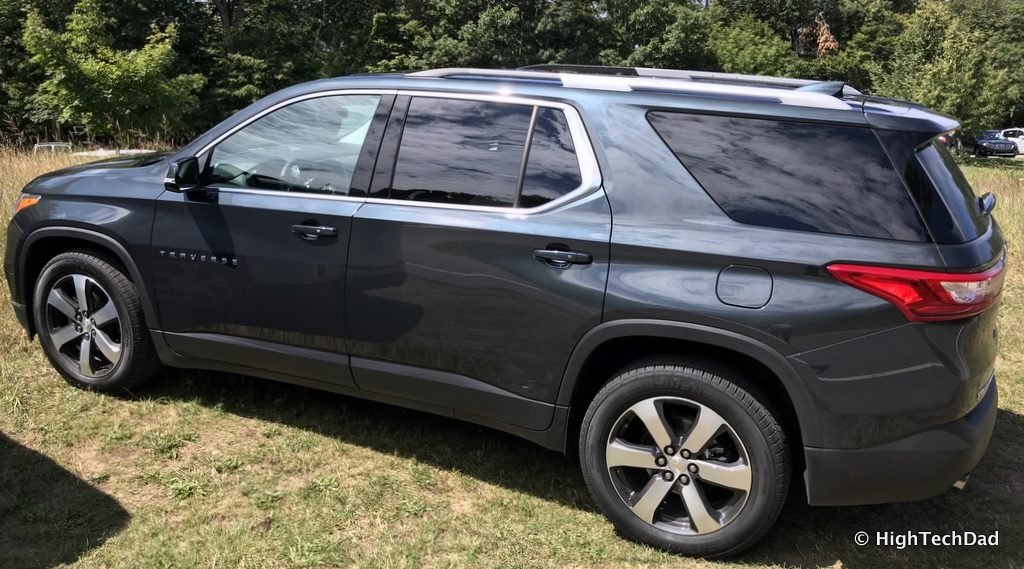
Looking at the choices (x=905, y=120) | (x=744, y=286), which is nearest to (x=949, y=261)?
(x=905, y=120)

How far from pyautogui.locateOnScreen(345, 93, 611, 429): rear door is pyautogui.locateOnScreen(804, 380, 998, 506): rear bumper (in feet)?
3.32

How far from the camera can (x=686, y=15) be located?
4134 cm

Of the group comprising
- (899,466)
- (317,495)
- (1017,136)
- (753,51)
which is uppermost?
(899,466)

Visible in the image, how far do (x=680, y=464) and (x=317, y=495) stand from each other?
5.29 ft

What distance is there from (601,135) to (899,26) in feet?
181

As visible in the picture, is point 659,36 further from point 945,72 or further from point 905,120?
point 905,120

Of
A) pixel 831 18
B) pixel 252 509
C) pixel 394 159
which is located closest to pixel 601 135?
pixel 394 159

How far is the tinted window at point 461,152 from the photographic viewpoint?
10.5 ft

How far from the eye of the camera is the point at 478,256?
10.3 feet

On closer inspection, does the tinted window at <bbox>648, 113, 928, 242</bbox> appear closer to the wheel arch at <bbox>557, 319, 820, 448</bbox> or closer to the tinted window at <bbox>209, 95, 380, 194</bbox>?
the wheel arch at <bbox>557, 319, 820, 448</bbox>

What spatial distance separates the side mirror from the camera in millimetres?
3664

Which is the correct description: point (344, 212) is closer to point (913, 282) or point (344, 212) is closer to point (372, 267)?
point (372, 267)

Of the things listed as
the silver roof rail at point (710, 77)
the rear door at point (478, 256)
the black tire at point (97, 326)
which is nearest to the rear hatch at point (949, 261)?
the silver roof rail at point (710, 77)

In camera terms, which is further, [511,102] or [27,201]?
[27,201]
